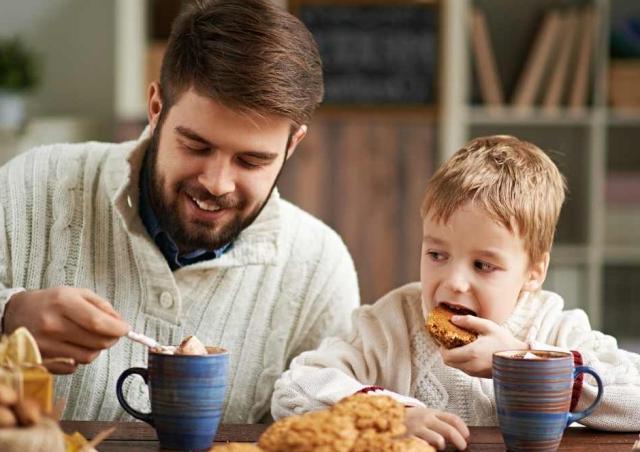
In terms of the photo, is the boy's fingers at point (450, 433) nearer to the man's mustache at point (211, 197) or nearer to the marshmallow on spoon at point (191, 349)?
the marshmallow on spoon at point (191, 349)

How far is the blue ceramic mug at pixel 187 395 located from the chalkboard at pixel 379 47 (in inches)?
124

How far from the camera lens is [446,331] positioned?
1485 millimetres

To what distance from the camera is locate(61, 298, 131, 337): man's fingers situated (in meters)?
1.31

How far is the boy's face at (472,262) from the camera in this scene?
1563 millimetres

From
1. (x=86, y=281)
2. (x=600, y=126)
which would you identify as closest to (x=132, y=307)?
(x=86, y=281)

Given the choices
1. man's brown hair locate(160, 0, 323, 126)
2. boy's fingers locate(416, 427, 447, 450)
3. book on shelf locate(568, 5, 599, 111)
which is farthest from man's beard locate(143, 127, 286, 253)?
book on shelf locate(568, 5, 599, 111)

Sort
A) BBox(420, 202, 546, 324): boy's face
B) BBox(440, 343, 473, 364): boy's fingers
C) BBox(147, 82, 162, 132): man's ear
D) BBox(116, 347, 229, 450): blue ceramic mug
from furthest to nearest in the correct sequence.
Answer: BBox(147, 82, 162, 132): man's ear, BBox(420, 202, 546, 324): boy's face, BBox(440, 343, 473, 364): boy's fingers, BBox(116, 347, 229, 450): blue ceramic mug

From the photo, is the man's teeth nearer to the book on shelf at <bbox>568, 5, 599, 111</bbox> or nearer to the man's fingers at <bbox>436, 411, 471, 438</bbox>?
the man's fingers at <bbox>436, 411, 471, 438</bbox>

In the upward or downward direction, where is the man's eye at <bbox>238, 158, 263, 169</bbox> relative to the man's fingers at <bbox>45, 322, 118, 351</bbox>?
upward

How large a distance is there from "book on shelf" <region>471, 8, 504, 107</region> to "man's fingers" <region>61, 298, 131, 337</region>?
3257mm

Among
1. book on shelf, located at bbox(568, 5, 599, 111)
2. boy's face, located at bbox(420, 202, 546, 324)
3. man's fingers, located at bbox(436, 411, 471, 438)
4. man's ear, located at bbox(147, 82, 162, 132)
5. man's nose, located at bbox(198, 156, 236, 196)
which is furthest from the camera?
book on shelf, located at bbox(568, 5, 599, 111)

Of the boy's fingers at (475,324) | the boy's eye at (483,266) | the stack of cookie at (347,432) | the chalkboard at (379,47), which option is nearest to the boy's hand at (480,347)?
the boy's fingers at (475,324)

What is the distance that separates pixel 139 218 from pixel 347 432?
864 millimetres

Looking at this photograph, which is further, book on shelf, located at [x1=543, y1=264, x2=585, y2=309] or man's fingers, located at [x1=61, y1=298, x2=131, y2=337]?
book on shelf, located at [x1=543, y1=264, x2=585, y2=309]
